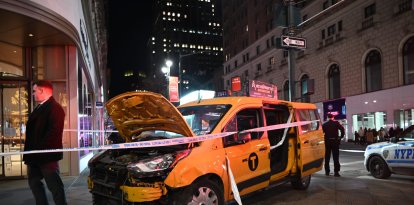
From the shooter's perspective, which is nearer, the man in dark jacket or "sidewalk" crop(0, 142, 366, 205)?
the man in dark jacket

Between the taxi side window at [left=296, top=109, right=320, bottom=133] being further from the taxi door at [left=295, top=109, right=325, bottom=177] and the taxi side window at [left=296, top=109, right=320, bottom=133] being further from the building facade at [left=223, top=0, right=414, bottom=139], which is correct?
the building facade at [left=223, top=0, right=414, bottom=139]

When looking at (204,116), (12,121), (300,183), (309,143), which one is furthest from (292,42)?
(12,121)

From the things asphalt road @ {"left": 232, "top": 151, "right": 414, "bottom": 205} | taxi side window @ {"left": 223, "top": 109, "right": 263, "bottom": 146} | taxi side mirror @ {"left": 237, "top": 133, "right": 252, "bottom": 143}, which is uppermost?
taxi side window @ {"left": 223, "top": 109, "right": 263, "bottom": 146}

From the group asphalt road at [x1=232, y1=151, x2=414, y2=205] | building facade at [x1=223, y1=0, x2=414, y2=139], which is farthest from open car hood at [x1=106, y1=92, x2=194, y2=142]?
building facade at [x1=223, y1=0, x2=414, y2=139]

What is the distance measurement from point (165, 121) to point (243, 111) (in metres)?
1.51

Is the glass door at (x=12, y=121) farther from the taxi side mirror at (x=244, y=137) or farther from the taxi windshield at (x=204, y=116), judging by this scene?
the taxi side mirror at (x=244, y=137)

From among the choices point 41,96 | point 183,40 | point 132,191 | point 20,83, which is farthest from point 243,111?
point 183,40

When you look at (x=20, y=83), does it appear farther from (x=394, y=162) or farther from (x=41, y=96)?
(x=394, y=162)

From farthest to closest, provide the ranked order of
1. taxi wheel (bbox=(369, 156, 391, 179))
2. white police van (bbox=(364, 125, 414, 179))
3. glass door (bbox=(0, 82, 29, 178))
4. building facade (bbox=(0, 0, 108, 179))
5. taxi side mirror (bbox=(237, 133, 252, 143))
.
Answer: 1. glass door (bbox=(0, 82, 29, 178))
2. building facade (bbox=(0, 0, 108, 179))
3. taxi wheel (bbox=(369, 156, 391, 179))
4. white police van (bbox=(364, 125, 414, 179))
5. taxi side mirror (bbox=(237, 133, 252, 143))

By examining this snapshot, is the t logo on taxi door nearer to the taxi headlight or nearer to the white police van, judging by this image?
the taxi headlight

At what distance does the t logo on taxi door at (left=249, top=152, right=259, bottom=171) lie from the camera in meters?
6.26

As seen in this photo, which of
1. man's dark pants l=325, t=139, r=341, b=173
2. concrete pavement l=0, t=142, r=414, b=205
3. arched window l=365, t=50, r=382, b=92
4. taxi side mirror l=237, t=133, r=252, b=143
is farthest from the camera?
arched window l=365, t=50, r=382, b=92

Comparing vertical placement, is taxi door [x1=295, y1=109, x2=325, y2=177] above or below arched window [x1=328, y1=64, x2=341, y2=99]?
below

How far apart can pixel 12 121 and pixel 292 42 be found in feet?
31.4
